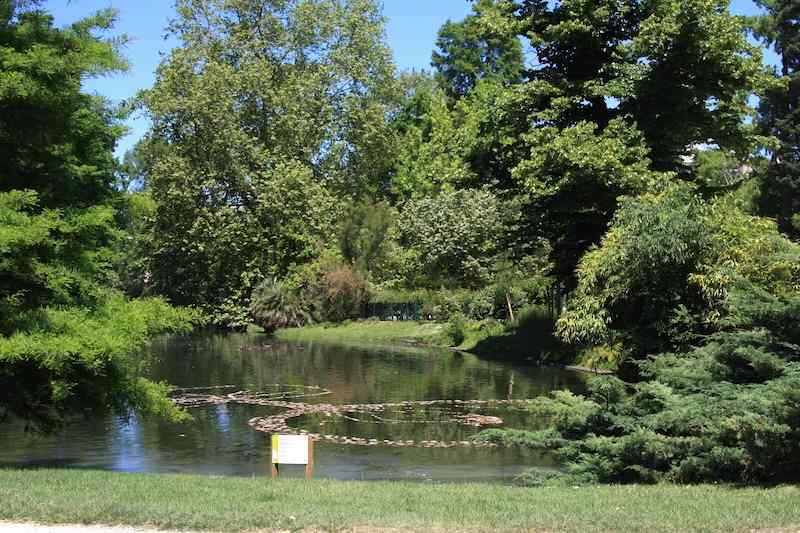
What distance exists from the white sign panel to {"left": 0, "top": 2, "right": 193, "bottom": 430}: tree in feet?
9.98

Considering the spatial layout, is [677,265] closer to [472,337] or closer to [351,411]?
[351,411]

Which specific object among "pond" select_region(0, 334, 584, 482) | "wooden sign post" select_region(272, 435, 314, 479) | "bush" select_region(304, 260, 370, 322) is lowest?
"pond" select_region(0, 334, 584, 482)

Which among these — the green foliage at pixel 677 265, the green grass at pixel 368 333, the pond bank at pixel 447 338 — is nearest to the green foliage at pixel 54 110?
the green foliage at pixel 677 265

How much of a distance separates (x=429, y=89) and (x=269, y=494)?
7358 centimetres

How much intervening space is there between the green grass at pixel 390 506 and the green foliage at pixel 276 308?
4014 cm

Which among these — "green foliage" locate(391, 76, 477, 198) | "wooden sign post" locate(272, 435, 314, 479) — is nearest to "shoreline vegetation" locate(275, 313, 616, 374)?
"green foliage" locate(391, 76, 477, 198)

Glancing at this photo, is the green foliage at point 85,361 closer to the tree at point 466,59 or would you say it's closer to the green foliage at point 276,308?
the green foliage at point 276,308

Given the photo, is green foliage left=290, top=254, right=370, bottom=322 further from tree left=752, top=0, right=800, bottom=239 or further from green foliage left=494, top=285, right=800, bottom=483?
green foliage left=494, top=285, right=800, bottom=483

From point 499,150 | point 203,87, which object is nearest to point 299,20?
point 203,87

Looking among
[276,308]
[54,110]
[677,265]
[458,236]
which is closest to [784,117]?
[458,236]

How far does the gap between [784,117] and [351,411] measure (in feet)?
131

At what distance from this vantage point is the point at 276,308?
54.8 m

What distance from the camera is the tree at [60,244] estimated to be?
1286 cm

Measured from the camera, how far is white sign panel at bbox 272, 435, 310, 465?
11562 mm
